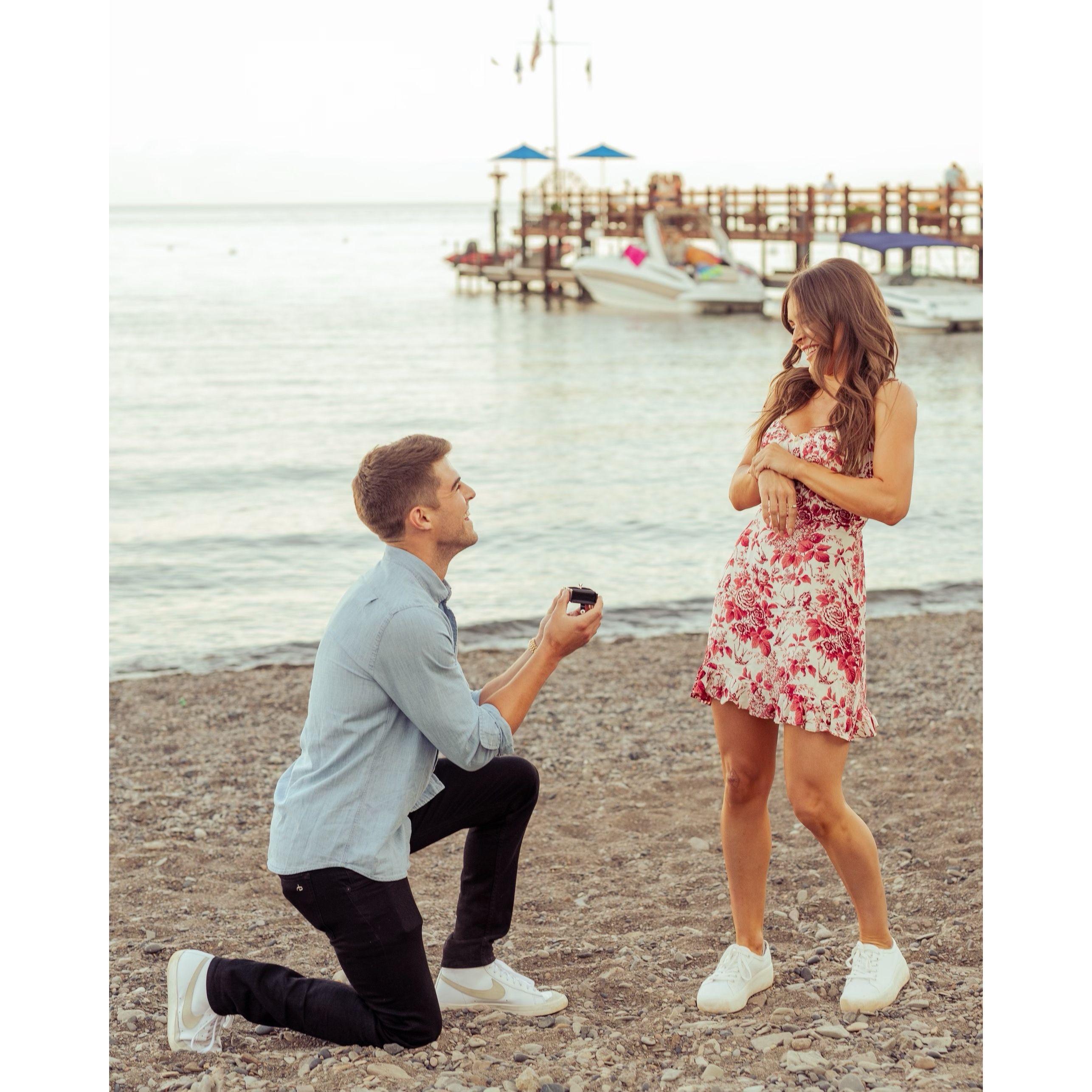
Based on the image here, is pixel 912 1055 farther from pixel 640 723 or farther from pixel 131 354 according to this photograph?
pixel 131 354

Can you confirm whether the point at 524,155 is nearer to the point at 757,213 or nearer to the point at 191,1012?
the point at 757,213

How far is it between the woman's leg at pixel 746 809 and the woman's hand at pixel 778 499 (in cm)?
45

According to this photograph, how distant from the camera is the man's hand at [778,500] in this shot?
2.95 meters

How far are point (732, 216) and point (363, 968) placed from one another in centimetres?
4397

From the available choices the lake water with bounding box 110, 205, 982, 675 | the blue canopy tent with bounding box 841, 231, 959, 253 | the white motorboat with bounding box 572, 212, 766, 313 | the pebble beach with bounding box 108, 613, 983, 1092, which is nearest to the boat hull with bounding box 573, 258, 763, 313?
the white motorboat with bounding box 572, 212, 766, 313

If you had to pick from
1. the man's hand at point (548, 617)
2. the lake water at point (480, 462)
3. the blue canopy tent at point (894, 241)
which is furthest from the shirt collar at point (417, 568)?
the blue canopy tent at point (894, 241)

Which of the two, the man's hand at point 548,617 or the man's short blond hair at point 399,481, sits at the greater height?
the man's short blond hair at point 399,481

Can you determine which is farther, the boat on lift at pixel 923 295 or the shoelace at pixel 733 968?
the boat on lift at pixel 923 295

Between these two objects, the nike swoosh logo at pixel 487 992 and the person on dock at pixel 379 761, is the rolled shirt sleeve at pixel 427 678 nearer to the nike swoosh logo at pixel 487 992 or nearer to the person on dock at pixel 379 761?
the person on dock at pixel 379 761

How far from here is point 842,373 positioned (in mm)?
3012

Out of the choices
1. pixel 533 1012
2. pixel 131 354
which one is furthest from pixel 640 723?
pixel 131 354

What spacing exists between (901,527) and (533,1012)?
9550 mm

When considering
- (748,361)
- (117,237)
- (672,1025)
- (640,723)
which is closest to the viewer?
(672,1025)

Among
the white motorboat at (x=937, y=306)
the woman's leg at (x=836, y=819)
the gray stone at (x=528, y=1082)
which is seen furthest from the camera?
the white motorboat at (x=937, y=306)
